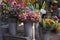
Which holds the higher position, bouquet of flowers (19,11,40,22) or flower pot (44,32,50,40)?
bouquet of flowers (19,11,40,22)

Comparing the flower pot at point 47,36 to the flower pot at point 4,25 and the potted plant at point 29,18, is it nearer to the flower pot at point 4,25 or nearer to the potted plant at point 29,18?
the potted plant at point 29,18

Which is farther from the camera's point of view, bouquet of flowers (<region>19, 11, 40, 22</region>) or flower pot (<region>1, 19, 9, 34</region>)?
flower pot (<region>1, 19, 9, 34</region>)

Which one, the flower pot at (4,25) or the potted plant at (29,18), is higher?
the potted plant at (29,18)

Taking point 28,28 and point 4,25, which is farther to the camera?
point 4,25

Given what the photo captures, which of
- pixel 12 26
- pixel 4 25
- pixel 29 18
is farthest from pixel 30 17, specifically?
pixel 4 25

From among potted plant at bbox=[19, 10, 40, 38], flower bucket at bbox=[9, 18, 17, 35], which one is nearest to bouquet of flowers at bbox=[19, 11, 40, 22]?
potted plant at bbox=[19, 10, 40, 38]

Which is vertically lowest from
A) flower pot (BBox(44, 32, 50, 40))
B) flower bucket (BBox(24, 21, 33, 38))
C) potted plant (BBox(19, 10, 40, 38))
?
flower pot (BBox(44, 32, 50, 40))

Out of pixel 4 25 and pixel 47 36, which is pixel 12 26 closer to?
pixel 4 25

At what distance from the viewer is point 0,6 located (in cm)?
153

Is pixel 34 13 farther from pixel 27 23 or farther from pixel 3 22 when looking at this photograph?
pixel 3 22

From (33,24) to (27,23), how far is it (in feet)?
0.18

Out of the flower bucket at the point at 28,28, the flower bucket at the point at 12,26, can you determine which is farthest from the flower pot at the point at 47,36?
the flower bucket at the point at 12,26

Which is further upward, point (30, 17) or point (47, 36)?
point (30, 17)

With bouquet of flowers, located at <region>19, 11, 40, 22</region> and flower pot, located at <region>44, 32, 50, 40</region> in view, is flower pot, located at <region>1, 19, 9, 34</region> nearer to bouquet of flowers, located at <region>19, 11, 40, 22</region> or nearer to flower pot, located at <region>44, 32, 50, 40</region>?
bouquet of flowers, located at <region>19, 11, 40, 22</region>
